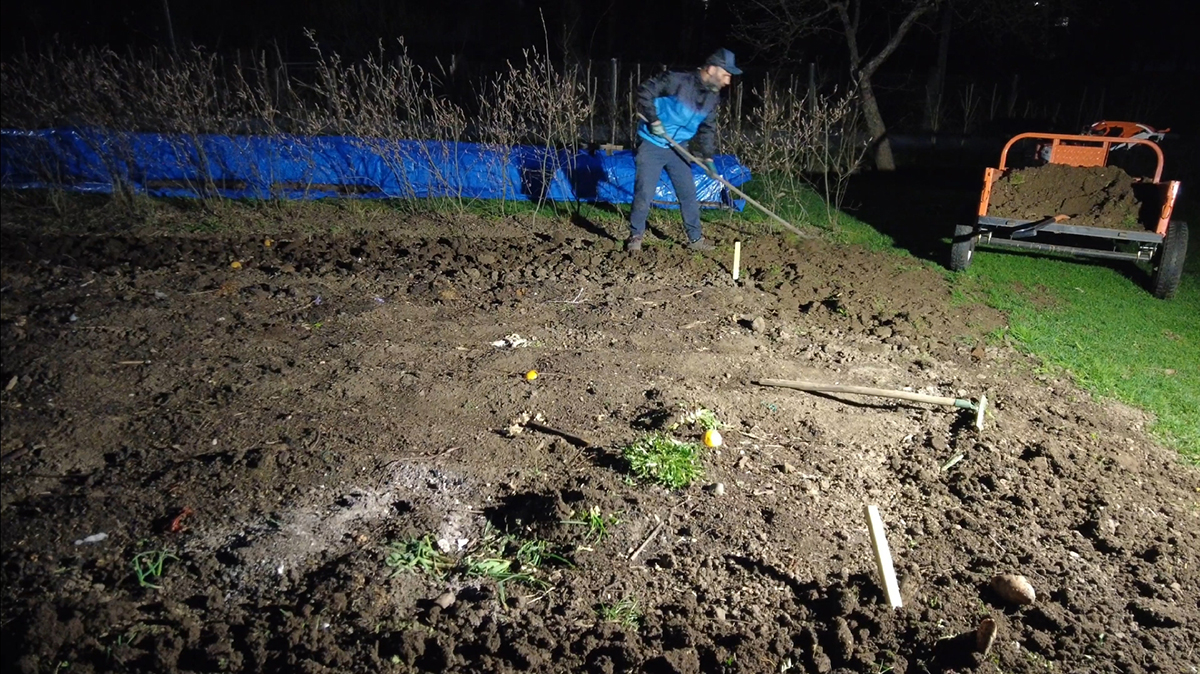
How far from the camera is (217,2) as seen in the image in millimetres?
19891

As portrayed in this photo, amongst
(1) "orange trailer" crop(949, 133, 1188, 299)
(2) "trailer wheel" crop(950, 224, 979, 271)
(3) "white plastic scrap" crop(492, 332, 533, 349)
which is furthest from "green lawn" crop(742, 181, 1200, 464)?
(3) "white plastic scrap" crop(492, 332, 533, 349)

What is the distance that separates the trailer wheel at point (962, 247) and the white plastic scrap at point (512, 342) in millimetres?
4079

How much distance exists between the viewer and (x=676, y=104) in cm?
715

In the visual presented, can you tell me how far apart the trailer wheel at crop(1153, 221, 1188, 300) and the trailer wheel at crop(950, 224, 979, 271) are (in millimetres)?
1450

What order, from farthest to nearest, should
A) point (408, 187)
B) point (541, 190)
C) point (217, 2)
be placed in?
1. point (217, 2)
2. point (541, 190)
3. point (408, 187)

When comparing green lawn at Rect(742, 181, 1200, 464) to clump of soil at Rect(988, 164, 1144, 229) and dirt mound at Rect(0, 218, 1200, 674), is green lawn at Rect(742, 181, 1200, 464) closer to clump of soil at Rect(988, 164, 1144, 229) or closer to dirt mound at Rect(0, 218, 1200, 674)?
dirt mound at Rect(0, 218, 1200, 674)

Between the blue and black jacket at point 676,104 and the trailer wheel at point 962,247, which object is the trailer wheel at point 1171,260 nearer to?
the trailer wheel at point 962,247

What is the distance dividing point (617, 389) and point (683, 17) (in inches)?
774

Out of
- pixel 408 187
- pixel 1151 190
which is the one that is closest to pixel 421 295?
pixel 408 187

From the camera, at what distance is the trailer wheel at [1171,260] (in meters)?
6.69

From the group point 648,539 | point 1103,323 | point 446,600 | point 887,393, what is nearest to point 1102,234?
point 1103,323

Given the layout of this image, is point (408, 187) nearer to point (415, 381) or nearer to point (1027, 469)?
Answer: point (415, 381)

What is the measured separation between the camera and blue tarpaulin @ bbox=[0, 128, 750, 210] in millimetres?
7734

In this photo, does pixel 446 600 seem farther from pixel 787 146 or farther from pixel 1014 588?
pixel 787 146
